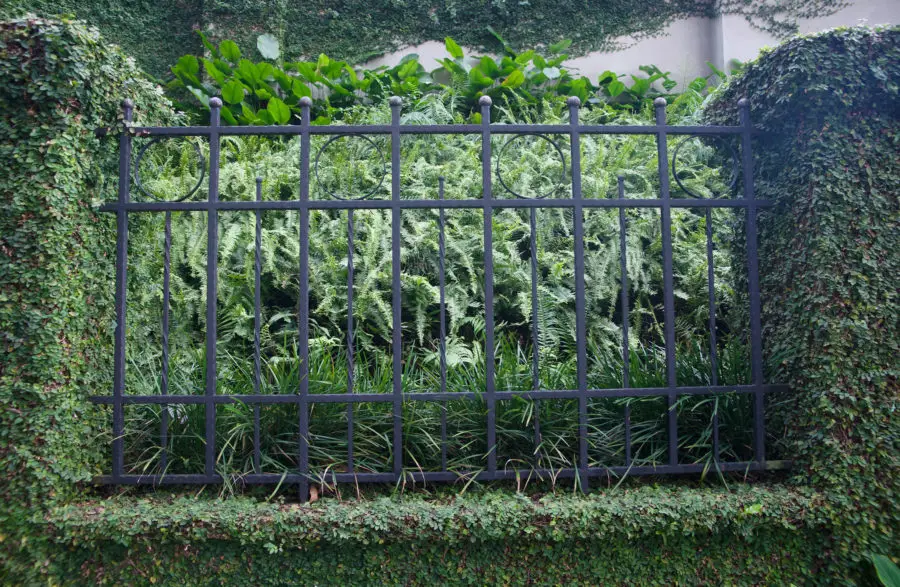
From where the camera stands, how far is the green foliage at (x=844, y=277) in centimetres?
259

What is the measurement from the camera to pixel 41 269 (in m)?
2.53

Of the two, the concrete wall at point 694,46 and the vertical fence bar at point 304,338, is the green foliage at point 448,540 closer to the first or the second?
the vertical fence bar at point 304,338

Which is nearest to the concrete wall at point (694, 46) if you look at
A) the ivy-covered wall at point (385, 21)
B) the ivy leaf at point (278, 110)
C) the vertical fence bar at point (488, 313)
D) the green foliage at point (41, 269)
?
the ivy-covered wall at point (385, 21)

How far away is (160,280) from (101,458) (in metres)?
1.96

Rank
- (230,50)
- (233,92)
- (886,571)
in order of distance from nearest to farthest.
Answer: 1. (886,571)
2. (233,92)
3. (230,50)

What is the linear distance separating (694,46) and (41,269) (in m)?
9.21

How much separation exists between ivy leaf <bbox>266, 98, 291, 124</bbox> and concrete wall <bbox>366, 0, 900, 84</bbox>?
2952 mm

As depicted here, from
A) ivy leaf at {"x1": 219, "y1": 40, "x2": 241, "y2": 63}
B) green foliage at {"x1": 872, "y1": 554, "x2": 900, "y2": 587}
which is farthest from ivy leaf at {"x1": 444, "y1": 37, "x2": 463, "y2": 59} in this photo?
green foliage at {"x1": 872, "y1": 554, "x2": 900, "y2": 587}

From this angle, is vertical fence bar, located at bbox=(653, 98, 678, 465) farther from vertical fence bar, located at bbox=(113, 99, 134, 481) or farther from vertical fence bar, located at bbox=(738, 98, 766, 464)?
vertical fence bar, located at bbox=(113, 99, 134, 481)

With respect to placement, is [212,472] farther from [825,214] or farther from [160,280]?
[825,214]

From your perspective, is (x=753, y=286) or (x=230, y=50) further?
(x=230, y=50)

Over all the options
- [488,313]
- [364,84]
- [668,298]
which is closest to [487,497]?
[488,313]

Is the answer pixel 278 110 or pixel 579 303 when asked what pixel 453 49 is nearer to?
pixel 278 110

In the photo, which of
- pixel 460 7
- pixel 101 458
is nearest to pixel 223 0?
pixel 460 7
